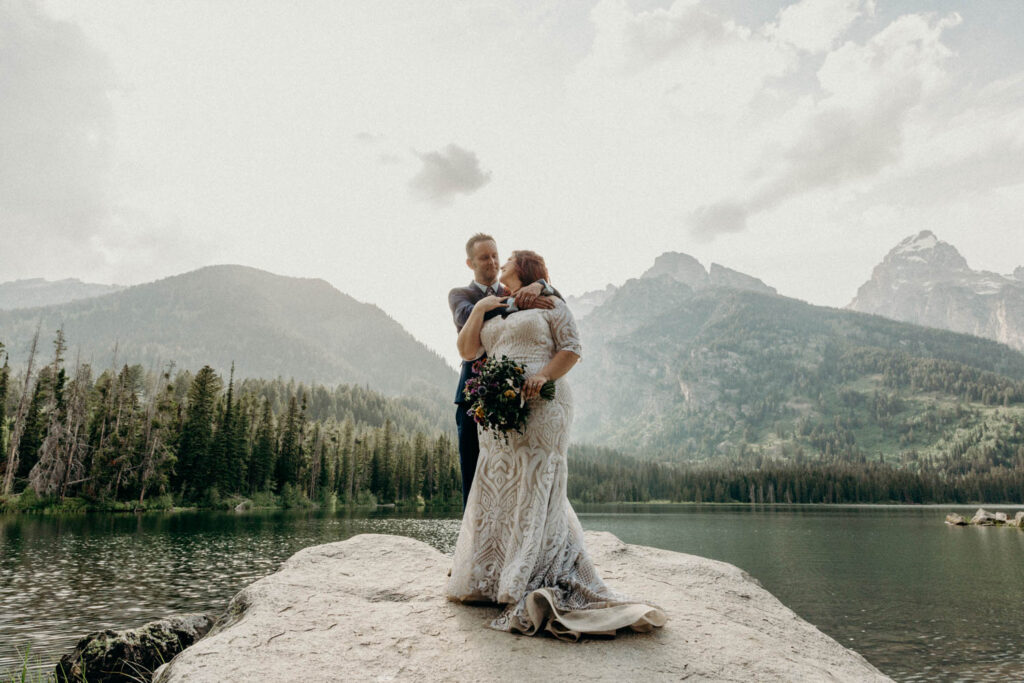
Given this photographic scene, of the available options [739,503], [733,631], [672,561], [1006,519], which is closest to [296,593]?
[733,631]

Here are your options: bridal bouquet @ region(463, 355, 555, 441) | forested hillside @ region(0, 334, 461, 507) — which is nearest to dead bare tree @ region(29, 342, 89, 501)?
forested hillside @ region(0, 334, 461, 507)

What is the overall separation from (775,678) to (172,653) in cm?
987

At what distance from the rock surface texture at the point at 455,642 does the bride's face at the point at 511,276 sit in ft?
11.9

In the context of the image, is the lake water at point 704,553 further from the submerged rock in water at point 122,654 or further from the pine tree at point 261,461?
the pine tree at point 261,461

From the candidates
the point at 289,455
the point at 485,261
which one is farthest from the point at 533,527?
the point at 289,455

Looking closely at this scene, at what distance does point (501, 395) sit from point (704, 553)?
145ft

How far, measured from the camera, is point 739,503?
16812 cm

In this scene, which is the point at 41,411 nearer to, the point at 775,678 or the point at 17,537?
the point at 17,537

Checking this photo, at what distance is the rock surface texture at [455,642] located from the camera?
14.8 ft

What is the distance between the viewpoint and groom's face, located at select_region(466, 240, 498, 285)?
284 inches

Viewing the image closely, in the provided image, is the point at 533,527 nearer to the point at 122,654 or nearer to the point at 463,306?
the point at 463,306

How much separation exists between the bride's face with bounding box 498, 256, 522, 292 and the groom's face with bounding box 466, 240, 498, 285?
0.36 metres

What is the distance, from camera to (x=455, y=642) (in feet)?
16.6

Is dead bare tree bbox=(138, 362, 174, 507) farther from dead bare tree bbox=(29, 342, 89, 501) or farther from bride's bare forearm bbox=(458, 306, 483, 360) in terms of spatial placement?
bride's bare forearm bbox=(458, 306, 483, 360)
